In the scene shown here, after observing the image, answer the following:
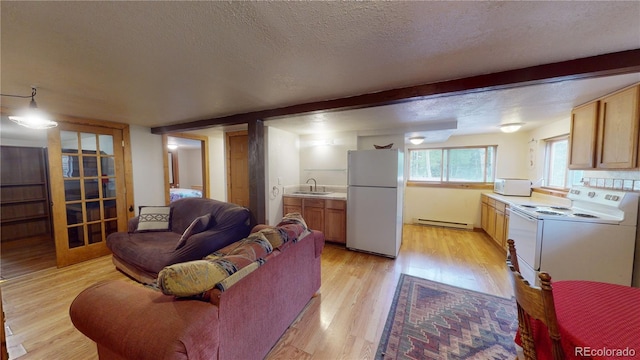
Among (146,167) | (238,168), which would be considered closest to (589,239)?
(238,168)

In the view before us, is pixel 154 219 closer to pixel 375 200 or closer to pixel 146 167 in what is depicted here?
pixel 146 167

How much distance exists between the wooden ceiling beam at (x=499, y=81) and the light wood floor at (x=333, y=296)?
2.05 m

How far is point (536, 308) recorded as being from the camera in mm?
793

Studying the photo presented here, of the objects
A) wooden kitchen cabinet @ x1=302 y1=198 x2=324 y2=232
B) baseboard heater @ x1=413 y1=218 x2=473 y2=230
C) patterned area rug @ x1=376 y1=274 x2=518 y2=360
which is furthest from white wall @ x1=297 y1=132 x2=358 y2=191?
patterned area rug @ x1=376 y1=274 x2=518 y2=360

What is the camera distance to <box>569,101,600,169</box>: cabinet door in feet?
7.59

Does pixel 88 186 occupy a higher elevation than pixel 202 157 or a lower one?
lower

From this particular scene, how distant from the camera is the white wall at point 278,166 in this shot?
384 cm

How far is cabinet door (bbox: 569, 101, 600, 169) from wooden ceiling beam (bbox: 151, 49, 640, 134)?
3.40 ft

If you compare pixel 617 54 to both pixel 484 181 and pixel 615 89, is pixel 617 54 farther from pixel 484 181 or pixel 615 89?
pixel 484 181

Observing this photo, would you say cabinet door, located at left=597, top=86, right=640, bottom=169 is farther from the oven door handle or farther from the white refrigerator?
the white refrigerator

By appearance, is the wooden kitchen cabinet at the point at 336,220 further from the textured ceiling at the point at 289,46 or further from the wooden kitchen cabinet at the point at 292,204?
the textured ceiling at the point at 289,46

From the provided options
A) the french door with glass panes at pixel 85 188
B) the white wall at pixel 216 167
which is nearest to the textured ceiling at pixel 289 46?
the french door with glass panes at pixel 85 188

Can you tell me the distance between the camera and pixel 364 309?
2.16m

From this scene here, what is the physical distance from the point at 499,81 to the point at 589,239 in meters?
1.81
